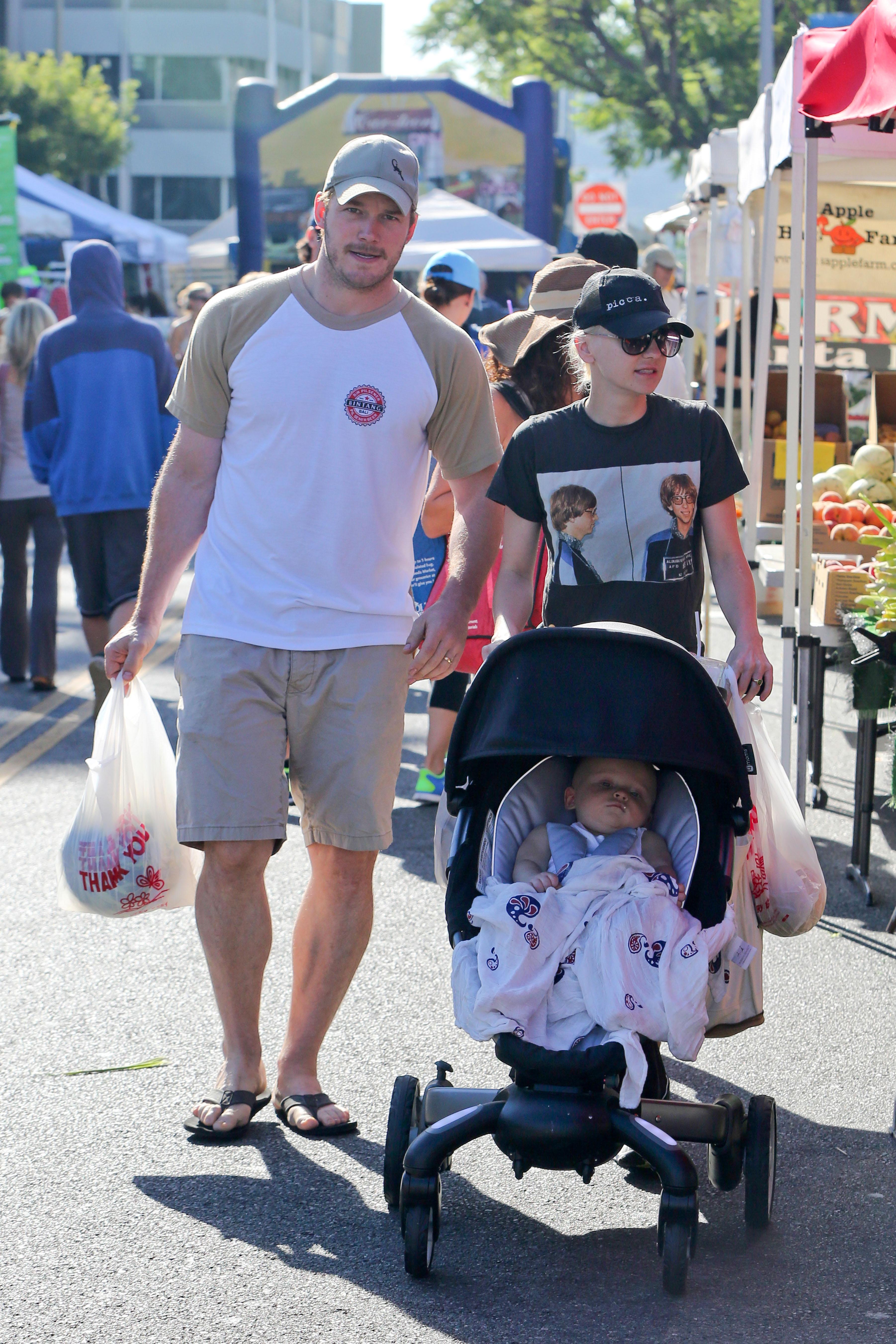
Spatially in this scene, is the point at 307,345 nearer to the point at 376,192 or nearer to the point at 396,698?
the point at 376,192

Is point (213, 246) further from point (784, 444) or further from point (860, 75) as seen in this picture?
point (860, 75)

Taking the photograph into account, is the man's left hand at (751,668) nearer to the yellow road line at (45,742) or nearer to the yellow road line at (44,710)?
the yellow road line at (45,742)

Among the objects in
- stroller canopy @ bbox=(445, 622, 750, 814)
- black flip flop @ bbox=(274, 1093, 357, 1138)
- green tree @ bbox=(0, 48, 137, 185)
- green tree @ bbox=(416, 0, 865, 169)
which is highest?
green tree @ bbox=(0, 48, 137, 185)

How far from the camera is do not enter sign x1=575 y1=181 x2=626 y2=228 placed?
25422 millimetres

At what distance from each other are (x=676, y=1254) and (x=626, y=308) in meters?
2.05

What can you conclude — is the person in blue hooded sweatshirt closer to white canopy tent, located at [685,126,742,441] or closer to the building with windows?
white canopy tent, located at [685,126,742,441]

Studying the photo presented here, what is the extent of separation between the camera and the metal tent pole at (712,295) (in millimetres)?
12008

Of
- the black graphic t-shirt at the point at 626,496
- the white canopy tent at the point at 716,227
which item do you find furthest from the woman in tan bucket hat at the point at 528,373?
the white canopy tent at the point at 716,227

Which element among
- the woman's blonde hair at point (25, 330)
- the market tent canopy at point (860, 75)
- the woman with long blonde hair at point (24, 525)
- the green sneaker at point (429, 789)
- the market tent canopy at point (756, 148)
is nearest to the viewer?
the market tent canopy at point (860, 75)

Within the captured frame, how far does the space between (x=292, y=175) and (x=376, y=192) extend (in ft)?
72.0

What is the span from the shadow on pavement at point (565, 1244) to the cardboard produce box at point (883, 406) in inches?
257

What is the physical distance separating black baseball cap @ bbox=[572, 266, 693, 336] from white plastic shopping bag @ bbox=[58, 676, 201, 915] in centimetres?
Answer: 145

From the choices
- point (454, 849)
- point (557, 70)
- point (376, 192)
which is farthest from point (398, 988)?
point (557, 70)

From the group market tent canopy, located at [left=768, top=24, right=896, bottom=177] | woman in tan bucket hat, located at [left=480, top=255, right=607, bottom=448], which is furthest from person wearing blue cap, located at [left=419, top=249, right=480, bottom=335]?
woman in tan bucket hat, located at [left=480, top=255, right=607, bottom=448]
